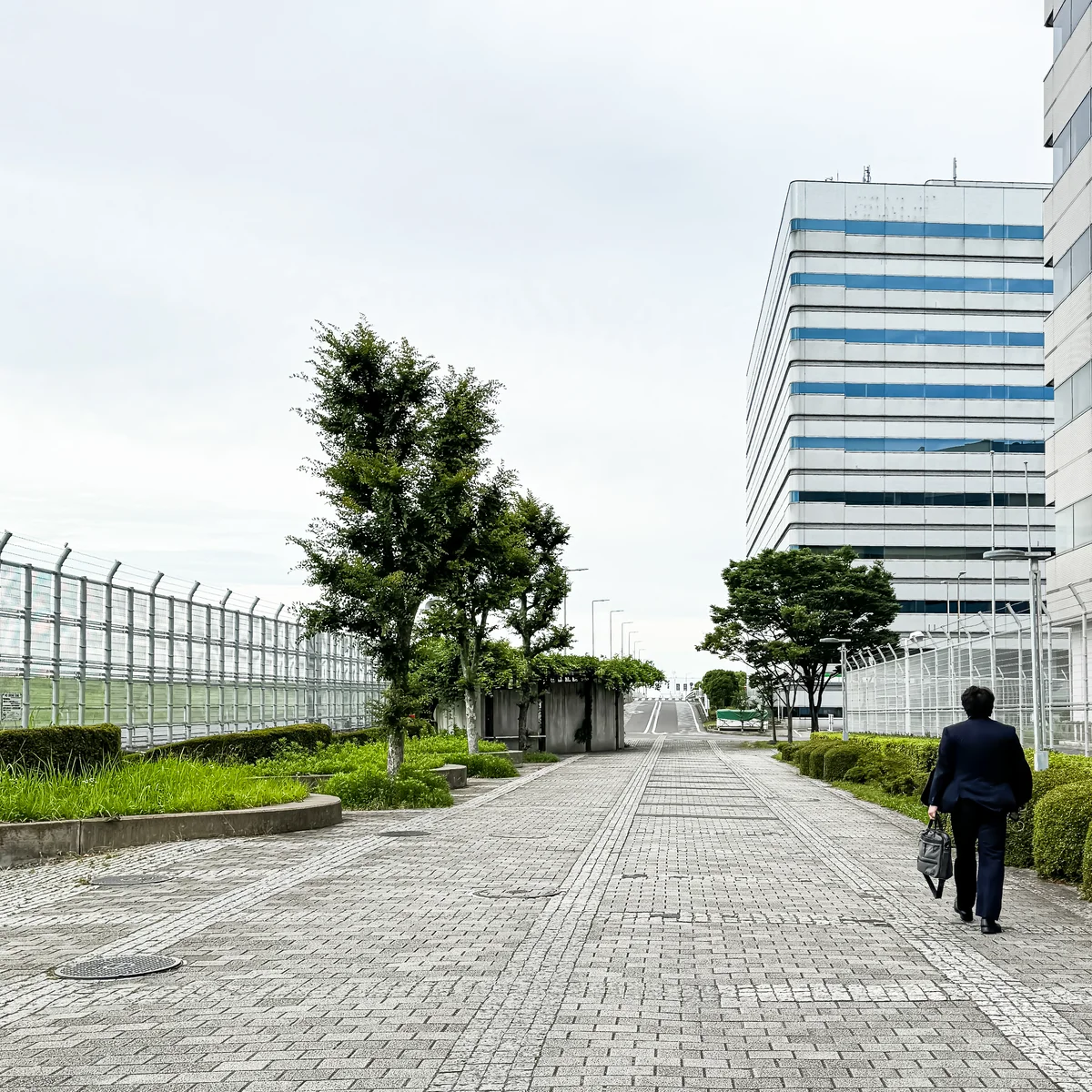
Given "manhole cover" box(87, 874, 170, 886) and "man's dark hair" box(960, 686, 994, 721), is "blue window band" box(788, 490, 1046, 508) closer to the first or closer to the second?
"manhole cover" box(87, 874, 170, 886)

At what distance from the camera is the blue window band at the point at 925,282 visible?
8944cm

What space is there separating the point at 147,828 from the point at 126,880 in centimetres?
270

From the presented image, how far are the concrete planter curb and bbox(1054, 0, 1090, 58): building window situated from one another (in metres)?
29.3

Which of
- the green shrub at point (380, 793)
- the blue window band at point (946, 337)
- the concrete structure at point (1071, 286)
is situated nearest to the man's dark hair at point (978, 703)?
the green shrub at point (380, 793)

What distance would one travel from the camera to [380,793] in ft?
61.6

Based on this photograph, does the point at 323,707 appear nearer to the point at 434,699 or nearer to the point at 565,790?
the point at 434,699

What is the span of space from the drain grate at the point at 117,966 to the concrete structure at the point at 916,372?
272 feet

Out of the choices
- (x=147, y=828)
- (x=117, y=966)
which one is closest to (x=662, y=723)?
(x=147, y=828)

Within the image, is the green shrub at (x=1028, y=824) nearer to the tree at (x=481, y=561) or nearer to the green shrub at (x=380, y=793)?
the green shrub at (x=380, y=793)

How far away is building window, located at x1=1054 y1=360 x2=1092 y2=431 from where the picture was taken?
33.5 metres

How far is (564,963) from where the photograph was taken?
7.82 m

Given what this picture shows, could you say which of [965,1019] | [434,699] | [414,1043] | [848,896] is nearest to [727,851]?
[848,896]

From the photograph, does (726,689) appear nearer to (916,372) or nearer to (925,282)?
(916,372)

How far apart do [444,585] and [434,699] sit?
20.1 metres
